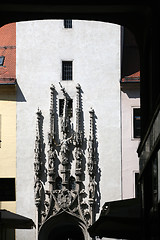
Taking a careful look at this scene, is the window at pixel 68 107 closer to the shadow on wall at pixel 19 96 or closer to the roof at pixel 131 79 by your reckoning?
the shadow on wall at pixel 19 96

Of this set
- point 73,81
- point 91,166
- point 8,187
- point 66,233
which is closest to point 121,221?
point 91,166

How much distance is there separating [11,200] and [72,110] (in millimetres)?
4312

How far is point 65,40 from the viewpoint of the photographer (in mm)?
29656

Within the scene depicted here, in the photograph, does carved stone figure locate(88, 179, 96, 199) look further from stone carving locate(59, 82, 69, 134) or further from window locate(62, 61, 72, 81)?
window locate(62, 61, 72, 81)

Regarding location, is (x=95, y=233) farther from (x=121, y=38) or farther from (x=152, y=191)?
(x=121, y=38)

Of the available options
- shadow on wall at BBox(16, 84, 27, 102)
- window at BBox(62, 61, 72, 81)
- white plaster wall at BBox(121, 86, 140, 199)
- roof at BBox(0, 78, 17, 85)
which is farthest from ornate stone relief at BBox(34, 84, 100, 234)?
roof at BBox(0, 78, 17, 85)

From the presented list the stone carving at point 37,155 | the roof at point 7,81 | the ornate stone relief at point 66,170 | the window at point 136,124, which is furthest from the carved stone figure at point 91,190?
the roof at point 7,81

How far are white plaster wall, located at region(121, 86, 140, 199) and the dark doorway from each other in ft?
9.44

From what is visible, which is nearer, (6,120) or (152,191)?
(152,191)

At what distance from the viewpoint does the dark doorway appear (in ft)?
98.5

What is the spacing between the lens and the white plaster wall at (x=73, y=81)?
1135 inches

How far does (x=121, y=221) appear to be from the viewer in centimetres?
1285

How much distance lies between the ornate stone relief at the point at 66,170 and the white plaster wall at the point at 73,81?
312 millimetres

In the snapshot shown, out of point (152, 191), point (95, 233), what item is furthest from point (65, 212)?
point (152, 191)
